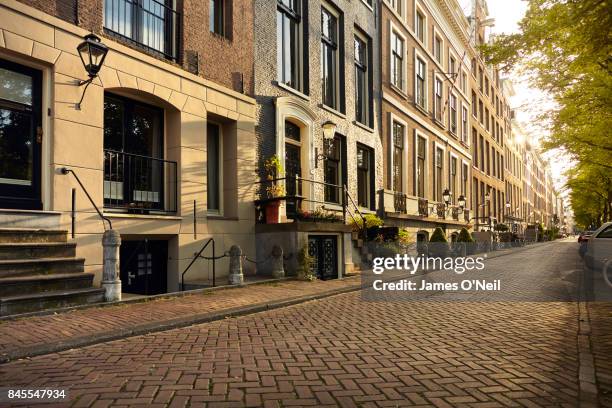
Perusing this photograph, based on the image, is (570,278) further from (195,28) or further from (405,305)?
(195,28)

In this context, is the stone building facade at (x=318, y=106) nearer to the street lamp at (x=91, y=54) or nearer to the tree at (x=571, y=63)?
the street lamp at (x=91, y=54)

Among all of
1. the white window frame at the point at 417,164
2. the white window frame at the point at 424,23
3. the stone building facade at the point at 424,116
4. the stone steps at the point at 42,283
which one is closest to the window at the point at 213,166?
the stone steps at the point at 42,283

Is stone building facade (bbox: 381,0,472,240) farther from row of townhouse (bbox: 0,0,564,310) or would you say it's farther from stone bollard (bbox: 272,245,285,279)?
stone bollard (bbox: 272,245,285,279)

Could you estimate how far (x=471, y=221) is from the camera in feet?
114

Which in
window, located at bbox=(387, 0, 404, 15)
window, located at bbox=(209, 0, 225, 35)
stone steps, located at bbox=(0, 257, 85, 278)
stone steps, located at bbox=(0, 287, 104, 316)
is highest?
window, located at bbox=(387, 0, 404, 15)

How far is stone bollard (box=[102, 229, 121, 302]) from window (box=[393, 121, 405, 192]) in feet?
51.1

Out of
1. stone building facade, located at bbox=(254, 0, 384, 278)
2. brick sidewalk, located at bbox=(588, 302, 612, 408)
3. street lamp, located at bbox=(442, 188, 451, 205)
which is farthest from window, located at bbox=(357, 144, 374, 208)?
brick sidewalk, located at bbox=(588, 302, 612, 408)

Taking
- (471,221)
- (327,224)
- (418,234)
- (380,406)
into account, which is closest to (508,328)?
(380,406)

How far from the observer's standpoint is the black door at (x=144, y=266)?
988 cm

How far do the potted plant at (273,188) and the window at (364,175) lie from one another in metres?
6.05

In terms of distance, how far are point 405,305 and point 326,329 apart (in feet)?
9.15

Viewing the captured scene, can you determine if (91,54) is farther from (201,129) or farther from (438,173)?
(438,173)

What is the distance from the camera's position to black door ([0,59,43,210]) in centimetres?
789

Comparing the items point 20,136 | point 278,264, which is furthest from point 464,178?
point 20,136
